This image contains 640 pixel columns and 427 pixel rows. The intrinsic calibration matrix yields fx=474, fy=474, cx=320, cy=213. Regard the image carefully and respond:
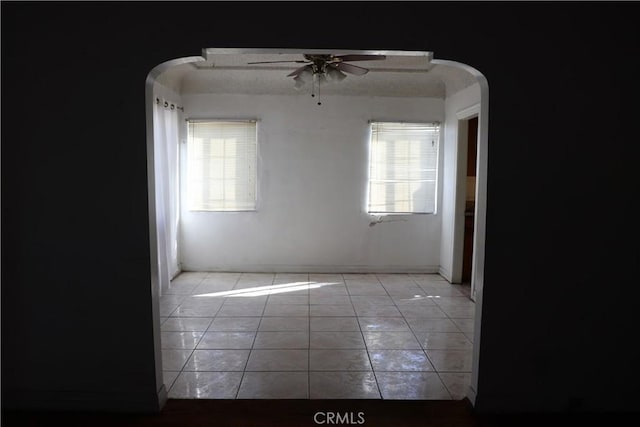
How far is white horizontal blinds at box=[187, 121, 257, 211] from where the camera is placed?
6.05 m

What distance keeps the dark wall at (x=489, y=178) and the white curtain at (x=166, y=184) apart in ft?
6.97

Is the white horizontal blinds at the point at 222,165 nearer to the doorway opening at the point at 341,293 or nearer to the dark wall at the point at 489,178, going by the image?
the doorway opening at the point at 341,293

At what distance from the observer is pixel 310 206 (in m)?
6.12

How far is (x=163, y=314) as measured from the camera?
4457 millimetres

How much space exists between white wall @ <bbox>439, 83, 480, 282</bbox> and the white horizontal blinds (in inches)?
96.1

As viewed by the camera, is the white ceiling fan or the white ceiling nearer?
the white ceiling fan

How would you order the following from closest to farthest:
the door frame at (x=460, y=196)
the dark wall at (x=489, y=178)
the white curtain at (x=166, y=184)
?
the dark wall at (x=489, y=178), the white curtain at (x=166, y=184), the door frame at (x=460, y=196)

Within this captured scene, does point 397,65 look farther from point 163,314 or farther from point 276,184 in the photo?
point 163,314

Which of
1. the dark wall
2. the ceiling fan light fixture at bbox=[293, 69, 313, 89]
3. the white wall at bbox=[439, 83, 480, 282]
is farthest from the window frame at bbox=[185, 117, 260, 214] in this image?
the dark wall

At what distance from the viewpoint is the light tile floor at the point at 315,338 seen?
2.99m

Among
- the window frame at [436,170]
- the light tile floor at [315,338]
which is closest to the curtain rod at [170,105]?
the light tile floor at [315,338]

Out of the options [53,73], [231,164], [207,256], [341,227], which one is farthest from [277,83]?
[53,73]

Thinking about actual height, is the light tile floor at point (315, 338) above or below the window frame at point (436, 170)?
below

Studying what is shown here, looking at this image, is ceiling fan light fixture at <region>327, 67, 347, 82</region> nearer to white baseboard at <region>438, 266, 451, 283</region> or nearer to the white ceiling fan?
the white ceiling fan
